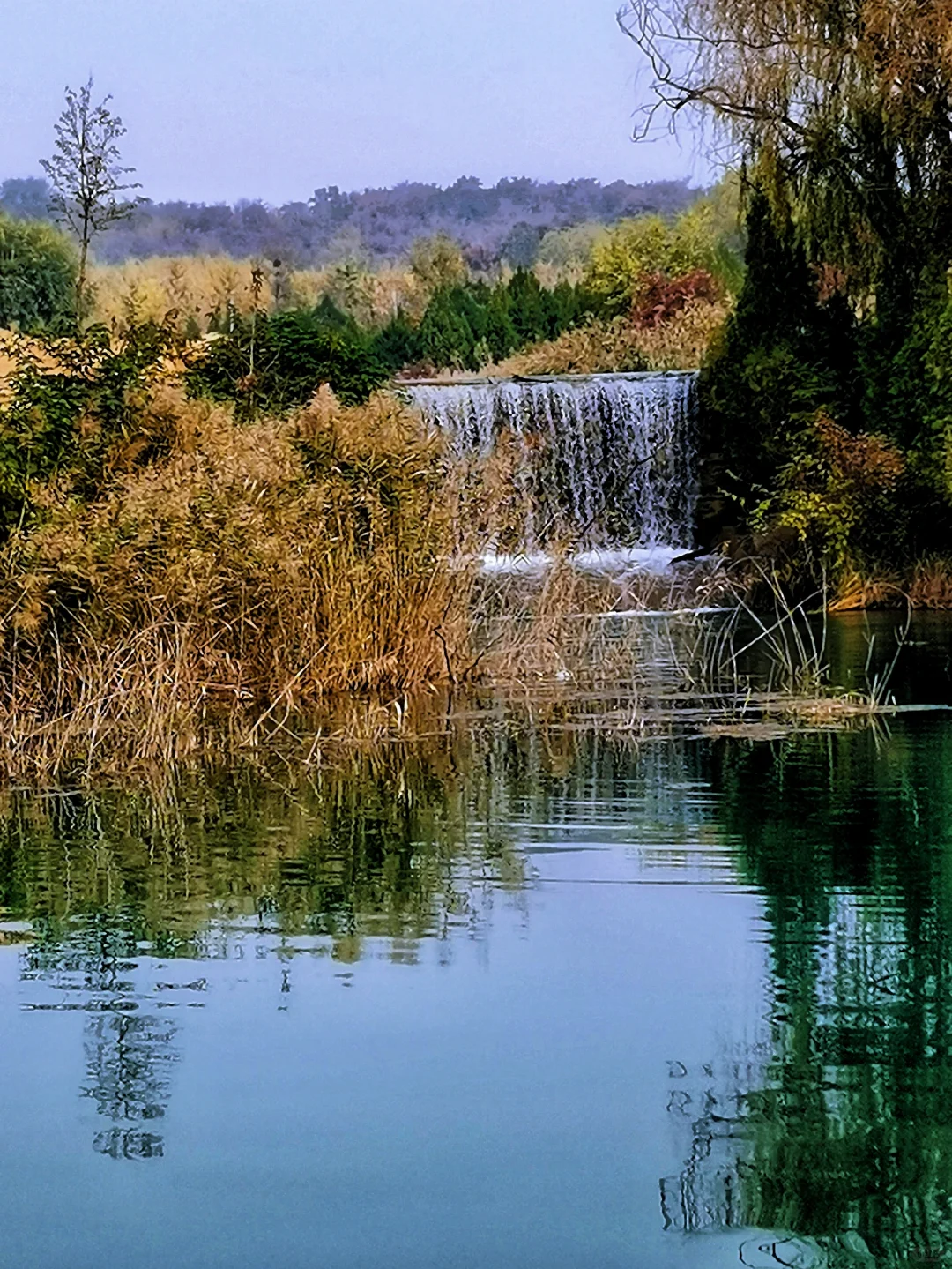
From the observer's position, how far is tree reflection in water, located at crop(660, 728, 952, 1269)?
3.93 meters

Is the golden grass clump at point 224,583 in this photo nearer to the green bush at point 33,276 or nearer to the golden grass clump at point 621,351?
the golden grass clump at point 621,351

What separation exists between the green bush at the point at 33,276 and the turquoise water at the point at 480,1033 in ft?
110

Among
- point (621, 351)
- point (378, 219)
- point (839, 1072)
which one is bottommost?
point (839, 1072)

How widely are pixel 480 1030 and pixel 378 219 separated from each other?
85.2 m

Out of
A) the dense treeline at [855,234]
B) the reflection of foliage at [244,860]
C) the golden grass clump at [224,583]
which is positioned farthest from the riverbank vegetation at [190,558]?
the dense treeline at [855,234]

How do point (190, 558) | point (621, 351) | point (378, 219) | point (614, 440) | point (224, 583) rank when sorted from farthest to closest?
point (378, 219), point (621, 351), point (614, 440), point (224, 583), point (190, 558)

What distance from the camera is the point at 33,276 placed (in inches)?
1686

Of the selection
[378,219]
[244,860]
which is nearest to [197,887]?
[244,860]

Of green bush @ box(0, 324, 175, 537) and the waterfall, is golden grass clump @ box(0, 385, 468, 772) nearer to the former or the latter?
green bush @ box(0, 324, 175, 537)

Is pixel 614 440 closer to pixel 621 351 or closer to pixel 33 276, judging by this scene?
pixel 621 351

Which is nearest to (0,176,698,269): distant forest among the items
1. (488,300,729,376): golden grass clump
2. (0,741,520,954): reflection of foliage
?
(488,300,729,376): golden grass clump

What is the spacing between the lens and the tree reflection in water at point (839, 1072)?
3.93 meters

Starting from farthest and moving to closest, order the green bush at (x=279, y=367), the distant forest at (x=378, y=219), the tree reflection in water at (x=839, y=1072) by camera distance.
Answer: the distant forest at (x=378, y=219)
the green bush at (x=279, y=367)
the tree reflection in water at (x=839, y=1072)

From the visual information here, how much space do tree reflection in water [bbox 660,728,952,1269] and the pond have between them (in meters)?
0.01
